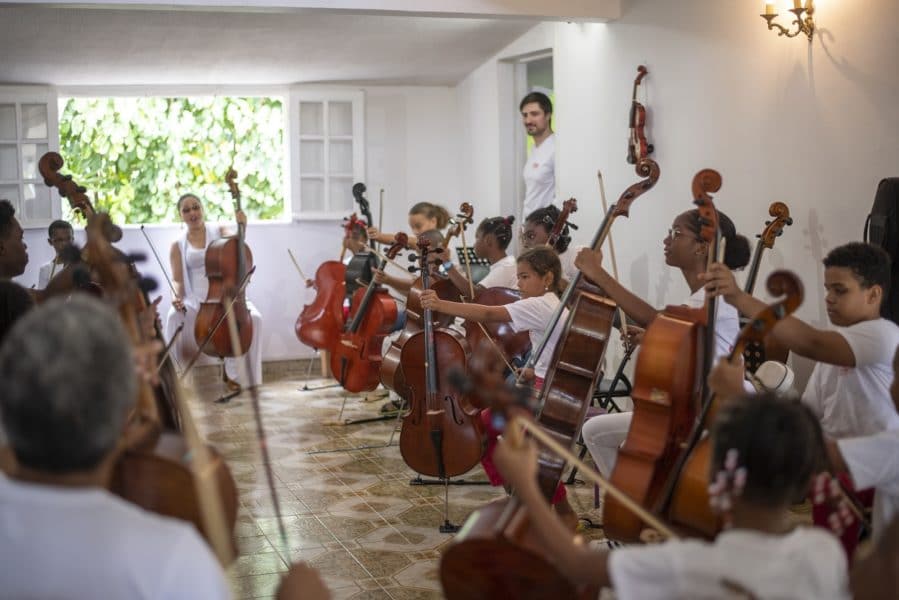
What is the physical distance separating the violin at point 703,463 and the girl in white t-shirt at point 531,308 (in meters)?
1.22

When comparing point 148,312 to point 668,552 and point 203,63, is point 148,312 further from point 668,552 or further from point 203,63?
point 203,63

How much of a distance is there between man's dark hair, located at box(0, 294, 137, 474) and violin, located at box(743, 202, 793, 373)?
288cm

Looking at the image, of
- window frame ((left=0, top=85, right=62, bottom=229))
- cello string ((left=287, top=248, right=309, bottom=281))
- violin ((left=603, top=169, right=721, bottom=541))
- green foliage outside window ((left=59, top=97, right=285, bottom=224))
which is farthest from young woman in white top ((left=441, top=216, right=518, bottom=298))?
window frame ((left=0, top=85, right=62, bottom=229))

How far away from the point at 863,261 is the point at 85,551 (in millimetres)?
2299

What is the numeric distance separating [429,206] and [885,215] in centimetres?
323

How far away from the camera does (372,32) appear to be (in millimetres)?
7129

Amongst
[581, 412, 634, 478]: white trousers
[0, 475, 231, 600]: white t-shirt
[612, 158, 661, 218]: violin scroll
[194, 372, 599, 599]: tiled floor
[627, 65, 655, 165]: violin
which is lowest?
[194, 372, 599, 599]: tiled floor

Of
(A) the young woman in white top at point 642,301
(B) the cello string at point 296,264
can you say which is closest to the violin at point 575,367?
(A) the young woman in white top at point 642,301

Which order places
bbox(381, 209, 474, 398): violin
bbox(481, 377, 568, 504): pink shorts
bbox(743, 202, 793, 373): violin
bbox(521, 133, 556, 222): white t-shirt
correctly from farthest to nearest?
bbox(521, 133, 556, 222): white t-shirt, bbox(381, 209, 474, 398): violin, bbox(481, 377, 568, 504): pink shorts, bbox(743, 202, 793, 373): violin

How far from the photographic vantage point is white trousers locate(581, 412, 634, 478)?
3.75 meters

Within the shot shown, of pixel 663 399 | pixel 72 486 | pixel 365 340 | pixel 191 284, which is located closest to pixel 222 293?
pixel 365 340

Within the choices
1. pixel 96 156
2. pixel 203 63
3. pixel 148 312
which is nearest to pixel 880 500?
pixel 148 312

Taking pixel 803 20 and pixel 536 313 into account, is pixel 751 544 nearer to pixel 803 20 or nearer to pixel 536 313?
pixel 536 313

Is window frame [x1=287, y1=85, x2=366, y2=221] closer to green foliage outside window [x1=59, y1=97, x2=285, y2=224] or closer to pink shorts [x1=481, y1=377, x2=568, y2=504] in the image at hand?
green foliage outside window [x1=59, y1=97, x2=285, y2=224]
